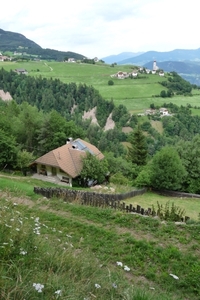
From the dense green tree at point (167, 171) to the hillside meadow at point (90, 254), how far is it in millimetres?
17854

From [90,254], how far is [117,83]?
15024 centimetres

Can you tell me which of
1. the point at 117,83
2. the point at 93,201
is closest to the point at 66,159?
the point at 93,201

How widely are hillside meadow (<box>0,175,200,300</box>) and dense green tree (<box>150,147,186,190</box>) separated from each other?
703 inches

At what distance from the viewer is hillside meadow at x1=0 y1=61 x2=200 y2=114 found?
420 ft

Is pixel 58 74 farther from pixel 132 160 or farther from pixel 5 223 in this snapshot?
pixel 5 223

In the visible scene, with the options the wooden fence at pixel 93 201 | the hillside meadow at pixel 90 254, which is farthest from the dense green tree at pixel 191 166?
the hillside meadow at pixel 90 254

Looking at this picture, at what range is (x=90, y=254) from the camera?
647 centimetres

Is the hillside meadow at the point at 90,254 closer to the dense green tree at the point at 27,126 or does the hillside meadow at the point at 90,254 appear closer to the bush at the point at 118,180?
the bush at the point at 118,180

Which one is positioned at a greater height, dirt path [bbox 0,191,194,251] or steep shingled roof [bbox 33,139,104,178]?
dirt path [bbox 0,191,194,251]

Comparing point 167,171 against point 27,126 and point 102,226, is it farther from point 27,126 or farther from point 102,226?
point 102,226

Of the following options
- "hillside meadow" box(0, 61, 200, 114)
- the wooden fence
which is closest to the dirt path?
the wooden fence

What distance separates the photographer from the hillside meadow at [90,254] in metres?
3.97

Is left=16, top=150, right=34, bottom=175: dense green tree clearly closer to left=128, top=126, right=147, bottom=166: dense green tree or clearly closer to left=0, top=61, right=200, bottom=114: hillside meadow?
left=128, top=126, right=147, bottom=166: dense green tree

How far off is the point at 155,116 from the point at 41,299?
11192 centimetres
